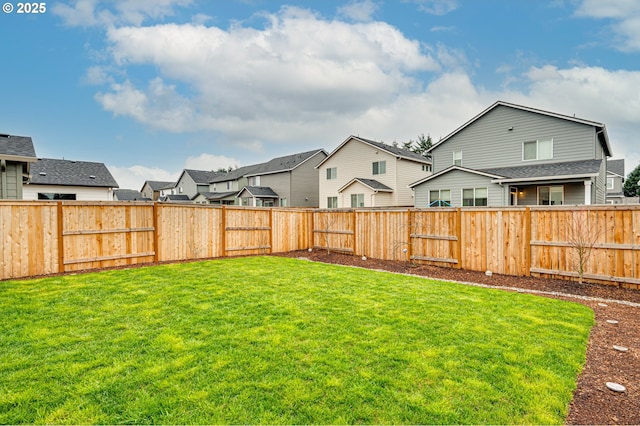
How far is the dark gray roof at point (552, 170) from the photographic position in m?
13.6

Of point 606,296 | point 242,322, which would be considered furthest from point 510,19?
point 242,322

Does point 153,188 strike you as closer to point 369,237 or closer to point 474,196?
point 474,196

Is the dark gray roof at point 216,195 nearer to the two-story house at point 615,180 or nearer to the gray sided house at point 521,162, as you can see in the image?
the gray sided house at point 521,162

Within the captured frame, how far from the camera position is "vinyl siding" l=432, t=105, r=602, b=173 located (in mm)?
15070

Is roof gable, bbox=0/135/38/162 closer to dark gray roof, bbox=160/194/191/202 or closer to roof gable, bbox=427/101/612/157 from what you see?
roof gable, bbox=427/101/612/157

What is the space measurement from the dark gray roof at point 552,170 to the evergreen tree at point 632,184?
4241 centimetres

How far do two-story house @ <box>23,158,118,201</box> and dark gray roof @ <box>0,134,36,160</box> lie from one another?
487 inches

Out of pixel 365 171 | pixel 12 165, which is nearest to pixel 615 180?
pixel 365 171

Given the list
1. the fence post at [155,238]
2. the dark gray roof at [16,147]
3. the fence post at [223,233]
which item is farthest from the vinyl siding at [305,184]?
the fence post at [155,238]

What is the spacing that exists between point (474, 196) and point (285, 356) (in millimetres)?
15653

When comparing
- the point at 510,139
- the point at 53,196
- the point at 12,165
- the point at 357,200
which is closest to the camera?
the point at 12,165

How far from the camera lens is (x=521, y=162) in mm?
16609

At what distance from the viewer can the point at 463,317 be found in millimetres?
4680

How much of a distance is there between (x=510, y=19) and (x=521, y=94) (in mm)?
8751
